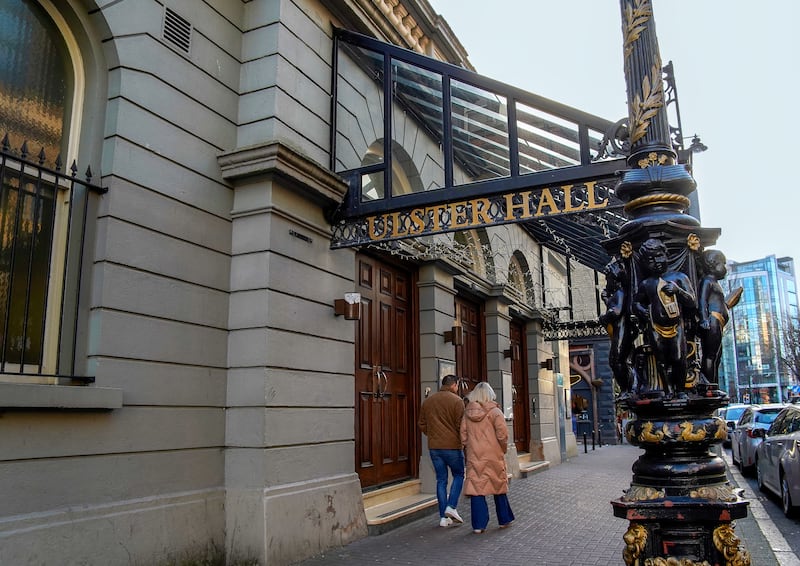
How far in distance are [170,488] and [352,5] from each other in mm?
6448

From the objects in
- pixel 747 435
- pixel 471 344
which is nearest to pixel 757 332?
pixel 747 435

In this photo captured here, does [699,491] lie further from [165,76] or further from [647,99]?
[165,76]

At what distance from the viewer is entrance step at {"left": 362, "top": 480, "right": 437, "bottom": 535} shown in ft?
26.2

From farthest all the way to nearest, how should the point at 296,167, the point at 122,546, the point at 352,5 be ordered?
the point at 352,5, the point at 296,167, the point at 122,546

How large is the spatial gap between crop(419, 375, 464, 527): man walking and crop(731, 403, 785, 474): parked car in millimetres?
7425

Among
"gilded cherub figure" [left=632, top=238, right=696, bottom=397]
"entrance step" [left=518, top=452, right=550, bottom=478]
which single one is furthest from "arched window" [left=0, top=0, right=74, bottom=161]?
"entrance step" [left=518, top=452, right=550, bottom=478]

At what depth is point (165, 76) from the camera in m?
6.55

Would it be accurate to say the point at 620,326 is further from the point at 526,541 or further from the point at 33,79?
the point at 33,79

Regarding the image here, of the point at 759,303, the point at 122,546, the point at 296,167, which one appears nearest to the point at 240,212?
the point at 296,167

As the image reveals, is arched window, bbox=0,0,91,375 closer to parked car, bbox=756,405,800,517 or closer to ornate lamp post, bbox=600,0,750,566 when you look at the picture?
ornate lamp post, bbox=600,0,750,566

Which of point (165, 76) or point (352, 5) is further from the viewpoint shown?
point (352, 5)

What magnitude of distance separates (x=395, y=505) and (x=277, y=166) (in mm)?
4837

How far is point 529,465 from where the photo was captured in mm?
15320

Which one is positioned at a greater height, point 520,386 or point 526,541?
point 520,386
